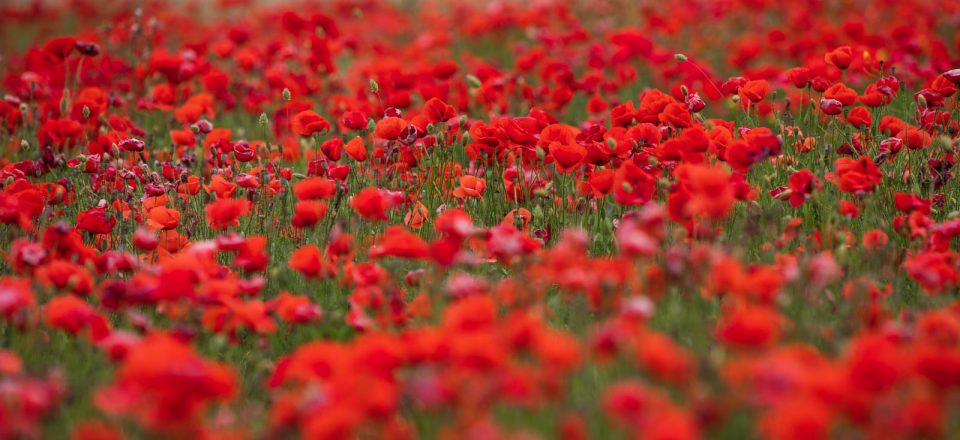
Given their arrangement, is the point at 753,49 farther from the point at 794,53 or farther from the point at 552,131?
the point at 552,131

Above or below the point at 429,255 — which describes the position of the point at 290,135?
below

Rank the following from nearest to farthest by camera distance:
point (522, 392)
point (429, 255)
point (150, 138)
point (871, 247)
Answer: point (522, 392), point (429, 255), point (871, 247), point (150, 138)

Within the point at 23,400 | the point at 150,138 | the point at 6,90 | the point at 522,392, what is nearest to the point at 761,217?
the point at 522,392

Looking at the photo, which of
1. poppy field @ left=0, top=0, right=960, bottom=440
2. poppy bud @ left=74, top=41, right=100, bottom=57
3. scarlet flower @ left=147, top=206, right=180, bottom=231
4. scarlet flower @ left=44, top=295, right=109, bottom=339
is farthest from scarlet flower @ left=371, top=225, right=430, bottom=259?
poppy bud @ left=74, top=41, right=100, bottom=57

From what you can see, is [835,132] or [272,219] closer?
[272,219]

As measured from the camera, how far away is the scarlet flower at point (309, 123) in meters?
3.73

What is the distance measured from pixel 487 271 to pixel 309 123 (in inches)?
36.8

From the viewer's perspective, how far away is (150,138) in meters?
5.18

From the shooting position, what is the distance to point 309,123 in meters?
3.77

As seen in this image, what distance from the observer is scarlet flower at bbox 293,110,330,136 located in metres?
3.73

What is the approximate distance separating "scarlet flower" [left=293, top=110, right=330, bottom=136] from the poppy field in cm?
1

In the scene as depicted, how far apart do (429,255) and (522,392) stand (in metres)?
0.76

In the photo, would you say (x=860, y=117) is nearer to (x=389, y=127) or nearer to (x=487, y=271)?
(x=487, y=271)

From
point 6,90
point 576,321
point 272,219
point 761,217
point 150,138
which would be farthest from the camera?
point 6,90
